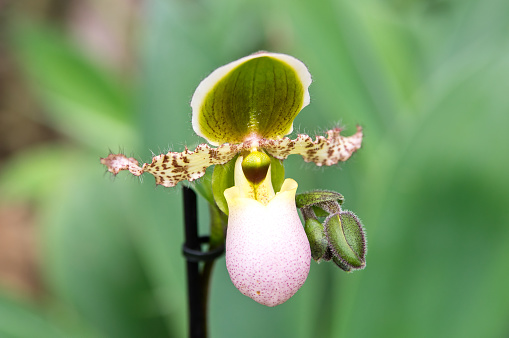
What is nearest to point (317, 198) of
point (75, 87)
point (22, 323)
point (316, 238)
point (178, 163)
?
point (316, 238)

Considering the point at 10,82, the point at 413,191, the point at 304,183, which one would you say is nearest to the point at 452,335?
the point at 413,191

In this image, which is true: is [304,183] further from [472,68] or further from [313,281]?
[472,68]

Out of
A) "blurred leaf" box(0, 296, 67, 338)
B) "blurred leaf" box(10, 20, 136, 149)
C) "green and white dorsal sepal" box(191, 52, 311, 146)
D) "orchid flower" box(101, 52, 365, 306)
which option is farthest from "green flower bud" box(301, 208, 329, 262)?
"blurred leaf" box(10, 20, 136, 149)

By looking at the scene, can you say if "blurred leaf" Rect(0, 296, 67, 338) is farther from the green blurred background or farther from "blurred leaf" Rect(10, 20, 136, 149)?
"blurred leaf" Rect(10, 20, 136, 149)

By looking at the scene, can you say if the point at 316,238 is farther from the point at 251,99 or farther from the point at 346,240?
the point at 251,99

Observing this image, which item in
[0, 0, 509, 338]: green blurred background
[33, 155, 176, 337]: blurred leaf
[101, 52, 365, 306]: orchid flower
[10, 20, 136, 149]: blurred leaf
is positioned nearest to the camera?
[101, 52, 365, 306]: orchid flower

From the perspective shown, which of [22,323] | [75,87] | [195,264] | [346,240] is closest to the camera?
[346,240]

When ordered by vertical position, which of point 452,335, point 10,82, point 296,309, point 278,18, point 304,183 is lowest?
point 452,335
